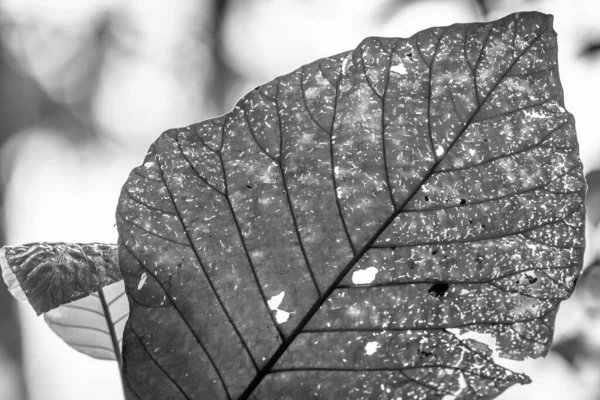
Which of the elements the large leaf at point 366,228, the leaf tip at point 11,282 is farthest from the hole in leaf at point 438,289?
the leaf tip at point 11,282

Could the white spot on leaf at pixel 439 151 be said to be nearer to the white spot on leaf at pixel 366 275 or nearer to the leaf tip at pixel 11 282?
the white spot on leaf at pixel 366 275

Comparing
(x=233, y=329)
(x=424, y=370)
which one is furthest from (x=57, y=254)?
(x=424, y=370)

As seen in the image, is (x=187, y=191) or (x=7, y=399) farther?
(x=7, y=399)

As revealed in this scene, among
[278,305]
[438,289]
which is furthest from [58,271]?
[438,289]

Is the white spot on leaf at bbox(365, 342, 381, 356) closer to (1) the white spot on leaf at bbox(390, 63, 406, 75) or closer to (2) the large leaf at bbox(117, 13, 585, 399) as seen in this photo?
(2) the large leaf at bbox(117, 13, 585, 399)

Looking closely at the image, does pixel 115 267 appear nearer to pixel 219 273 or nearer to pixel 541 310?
pixel 219 273

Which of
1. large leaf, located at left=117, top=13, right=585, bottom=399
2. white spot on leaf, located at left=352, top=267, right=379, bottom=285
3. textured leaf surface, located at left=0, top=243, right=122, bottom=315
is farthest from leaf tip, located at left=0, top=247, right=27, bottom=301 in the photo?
white spot on leaf, located at left=352, top=267, right=379, bottom=285

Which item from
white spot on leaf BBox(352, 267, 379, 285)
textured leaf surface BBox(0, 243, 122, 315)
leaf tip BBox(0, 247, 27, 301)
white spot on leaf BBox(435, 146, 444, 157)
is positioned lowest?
white spot on leaf BBox(352, 267, 379, 285)
